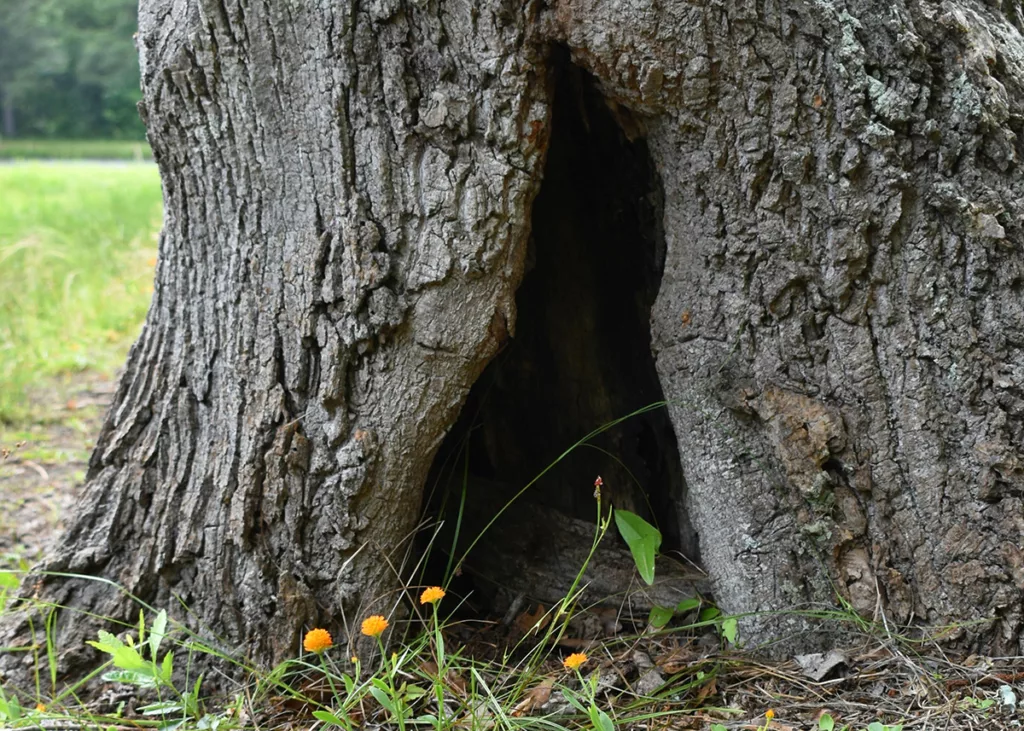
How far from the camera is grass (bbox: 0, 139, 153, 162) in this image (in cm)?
1202

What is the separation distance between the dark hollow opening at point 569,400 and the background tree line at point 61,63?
7.62 m

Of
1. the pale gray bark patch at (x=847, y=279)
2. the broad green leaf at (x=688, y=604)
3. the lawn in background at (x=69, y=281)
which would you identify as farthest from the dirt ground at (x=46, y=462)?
the pale gray bark patch at (x=847, y=279)

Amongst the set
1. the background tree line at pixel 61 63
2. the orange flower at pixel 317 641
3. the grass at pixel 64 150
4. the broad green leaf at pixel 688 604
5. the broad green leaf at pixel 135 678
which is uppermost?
the background tree line at pixel 61 63

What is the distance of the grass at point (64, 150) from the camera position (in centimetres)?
1202

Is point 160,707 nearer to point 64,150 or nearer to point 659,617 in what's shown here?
point 659,617

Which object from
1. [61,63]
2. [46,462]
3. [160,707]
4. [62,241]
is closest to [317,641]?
[160,707]

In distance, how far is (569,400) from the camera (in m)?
2.74

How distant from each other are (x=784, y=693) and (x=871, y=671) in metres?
0.20

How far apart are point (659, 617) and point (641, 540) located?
0.24m

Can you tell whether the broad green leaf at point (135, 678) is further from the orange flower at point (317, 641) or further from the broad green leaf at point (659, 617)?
the broad green leaf at point (659, 617)

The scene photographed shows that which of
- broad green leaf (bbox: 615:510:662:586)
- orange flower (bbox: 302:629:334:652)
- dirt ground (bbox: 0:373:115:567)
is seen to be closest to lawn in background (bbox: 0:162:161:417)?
dirt ground (bbox: 0:373:115:567)

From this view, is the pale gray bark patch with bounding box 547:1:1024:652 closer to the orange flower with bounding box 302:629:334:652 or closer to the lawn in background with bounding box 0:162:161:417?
the orange flower with bounding box 302:629:334:652

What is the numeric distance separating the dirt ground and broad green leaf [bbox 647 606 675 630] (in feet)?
6.81

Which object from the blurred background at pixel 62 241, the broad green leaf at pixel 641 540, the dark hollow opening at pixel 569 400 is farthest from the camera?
the blurred background at pixel 62 241
